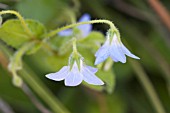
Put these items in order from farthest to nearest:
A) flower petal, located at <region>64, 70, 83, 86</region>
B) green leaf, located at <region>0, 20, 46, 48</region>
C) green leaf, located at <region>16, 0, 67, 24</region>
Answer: green leaf, located at <region>16, 0, 67, 24</region> → green leaf, located at <region>0, 20, 46, 48</region> → flower petal, located at <region>64, 70, 83, 86</region>

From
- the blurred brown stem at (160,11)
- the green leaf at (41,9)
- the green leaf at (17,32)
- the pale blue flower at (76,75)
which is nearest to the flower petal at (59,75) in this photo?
the pale blue flower at (76,75)

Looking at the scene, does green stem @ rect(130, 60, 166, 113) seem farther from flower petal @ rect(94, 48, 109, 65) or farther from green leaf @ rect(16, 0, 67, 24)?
flower petal @ rect(94, 48, 109, 65)

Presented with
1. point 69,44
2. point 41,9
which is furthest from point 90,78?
point 41,9

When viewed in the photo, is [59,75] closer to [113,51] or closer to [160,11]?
[113,51]

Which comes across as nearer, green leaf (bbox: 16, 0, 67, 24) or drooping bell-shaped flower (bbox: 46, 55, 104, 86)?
drooping bell-shaped flower (bbox: 46, 55, 104, 86)

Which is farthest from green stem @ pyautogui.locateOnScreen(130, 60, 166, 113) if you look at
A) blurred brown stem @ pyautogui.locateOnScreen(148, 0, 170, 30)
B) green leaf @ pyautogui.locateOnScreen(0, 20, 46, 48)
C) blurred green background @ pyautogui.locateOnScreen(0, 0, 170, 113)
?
green leaf @ pyautogui.locateOnScreen(0, 20, 46, 48)

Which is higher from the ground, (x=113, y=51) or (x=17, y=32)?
(x=17, y=32)
